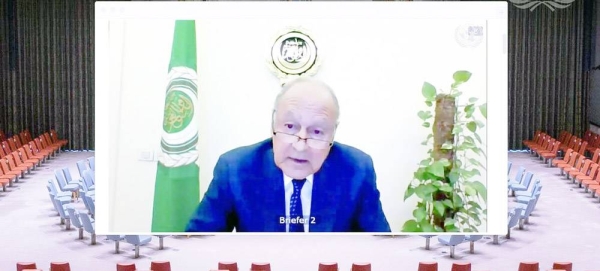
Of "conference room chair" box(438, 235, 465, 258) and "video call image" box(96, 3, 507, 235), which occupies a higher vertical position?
"video call image" box(96, 3, 507, 235)

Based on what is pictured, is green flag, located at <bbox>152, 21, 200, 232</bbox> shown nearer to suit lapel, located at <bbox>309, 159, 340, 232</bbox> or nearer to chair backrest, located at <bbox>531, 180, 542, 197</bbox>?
suit lapel, located at <bbox>309, 159, 340, 232</bbox>

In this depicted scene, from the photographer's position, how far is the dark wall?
1062 inches

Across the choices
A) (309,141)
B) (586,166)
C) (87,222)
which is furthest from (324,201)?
(586,166)

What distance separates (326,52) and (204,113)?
1.27 m

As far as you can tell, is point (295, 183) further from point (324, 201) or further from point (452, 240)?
point (452, 240)

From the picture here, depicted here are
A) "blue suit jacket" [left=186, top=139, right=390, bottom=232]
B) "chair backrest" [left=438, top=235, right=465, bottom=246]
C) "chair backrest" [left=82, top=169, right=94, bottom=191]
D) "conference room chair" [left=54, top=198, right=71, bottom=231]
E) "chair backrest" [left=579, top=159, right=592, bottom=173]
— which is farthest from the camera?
"chair backrest" [left=579, top=159, right=592, bottom=173]

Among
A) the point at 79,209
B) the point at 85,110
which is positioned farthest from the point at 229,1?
the point at 85,110

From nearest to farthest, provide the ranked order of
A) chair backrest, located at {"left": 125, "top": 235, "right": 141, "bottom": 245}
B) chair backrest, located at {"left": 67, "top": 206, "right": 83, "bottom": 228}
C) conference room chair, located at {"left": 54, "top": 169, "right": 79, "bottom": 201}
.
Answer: chair backrest, located at {"left": 125, "top": 235, "right": 141, "bottom": 245}
chair backrest, located at {"left": 67, "top": 206, "right": 83, "bottom": 228}
conference room chair, located at {"left": 54, "top": 169, "right": 79, "bottom": 201}

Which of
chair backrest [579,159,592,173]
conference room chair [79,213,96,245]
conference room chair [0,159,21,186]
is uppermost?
chair backrest [579,159,592,173]

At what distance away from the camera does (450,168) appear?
993cm

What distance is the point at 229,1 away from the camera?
31.9 ft

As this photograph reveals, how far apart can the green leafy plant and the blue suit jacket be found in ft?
1.36

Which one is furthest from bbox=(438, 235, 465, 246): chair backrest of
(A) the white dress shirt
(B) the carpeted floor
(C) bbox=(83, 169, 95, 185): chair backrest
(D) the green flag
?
(C) bbox=(83, 169, 95, 185): chair backrest

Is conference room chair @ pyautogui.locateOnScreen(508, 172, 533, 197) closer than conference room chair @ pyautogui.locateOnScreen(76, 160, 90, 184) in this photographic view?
Yes
